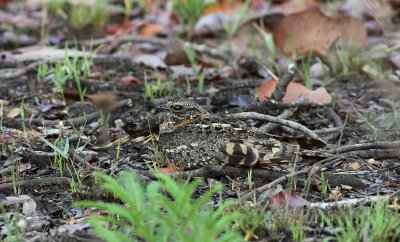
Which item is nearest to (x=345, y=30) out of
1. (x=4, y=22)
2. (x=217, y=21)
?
(x=217, y=21)

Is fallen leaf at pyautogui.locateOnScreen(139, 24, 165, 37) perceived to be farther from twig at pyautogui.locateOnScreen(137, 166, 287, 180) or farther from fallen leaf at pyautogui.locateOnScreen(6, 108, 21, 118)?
twig at pyautogui.locateOnScreen(137, 166, 287, 180)

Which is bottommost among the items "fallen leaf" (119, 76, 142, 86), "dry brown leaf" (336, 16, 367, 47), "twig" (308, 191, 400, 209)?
"fallen leaf" (119, 76, 142, 86)

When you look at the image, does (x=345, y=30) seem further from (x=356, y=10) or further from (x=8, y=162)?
(x=8, y=162)

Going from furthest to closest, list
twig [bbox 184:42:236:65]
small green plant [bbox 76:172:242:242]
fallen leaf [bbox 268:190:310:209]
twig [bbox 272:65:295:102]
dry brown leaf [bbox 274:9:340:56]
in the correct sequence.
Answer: twig [bbox 184:42:236:65]
dry brown leaf [bbox 274:9:340:56]
twig [bbox 272:65:295:102]
fallen leaf [bbox 268:190:310:209]
small green plant [bbox 76:172:242:242]

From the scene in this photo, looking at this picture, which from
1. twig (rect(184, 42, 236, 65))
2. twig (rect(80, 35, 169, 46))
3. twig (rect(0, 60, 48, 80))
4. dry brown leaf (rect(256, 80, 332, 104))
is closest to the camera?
dry brown leaf (rect(256, 80, 332, 104))

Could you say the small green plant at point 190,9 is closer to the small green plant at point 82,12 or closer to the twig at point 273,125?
the small green plant at point 82,12

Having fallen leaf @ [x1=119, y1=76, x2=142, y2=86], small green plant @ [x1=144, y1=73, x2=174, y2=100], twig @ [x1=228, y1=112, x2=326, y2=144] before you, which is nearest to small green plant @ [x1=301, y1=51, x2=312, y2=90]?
small green plant @ [x1=144, y1=73, x2=174, y2=100]
